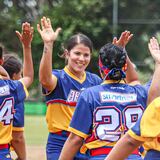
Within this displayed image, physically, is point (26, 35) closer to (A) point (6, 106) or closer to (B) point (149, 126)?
(A) point (6, 106)

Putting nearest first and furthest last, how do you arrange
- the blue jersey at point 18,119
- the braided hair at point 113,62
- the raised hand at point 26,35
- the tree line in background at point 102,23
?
the braided hair at point 113,62 → the raised hand at point 26,35 → the blue jersey at point 18,119 → the tree line in background at point 102,23

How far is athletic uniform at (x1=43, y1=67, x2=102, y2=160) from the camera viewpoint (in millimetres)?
5688

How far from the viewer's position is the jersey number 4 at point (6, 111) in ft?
15.9

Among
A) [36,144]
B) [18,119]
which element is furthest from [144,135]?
[36,144]

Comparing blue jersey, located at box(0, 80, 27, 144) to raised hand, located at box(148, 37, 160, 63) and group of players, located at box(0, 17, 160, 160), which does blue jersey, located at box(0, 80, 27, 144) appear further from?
raised hand, located at box(148, 37, 160, 63)

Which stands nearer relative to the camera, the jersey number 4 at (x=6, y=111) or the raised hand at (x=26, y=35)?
the jersey number 4 at (x=6, y=111)

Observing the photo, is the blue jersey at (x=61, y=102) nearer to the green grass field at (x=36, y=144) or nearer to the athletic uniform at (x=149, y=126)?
the athletic uniform at (x=149, y=126)

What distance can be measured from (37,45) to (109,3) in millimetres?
4879

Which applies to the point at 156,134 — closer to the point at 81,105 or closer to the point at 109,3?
the point at 81,105

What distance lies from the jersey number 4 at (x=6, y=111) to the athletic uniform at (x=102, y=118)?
78 centimetres

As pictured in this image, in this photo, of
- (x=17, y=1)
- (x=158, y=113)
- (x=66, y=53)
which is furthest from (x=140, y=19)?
(x=158, y=113)

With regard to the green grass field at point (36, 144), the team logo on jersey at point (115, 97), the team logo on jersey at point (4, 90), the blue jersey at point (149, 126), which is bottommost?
the green grass field at point (36, 144)

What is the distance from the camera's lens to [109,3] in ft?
108

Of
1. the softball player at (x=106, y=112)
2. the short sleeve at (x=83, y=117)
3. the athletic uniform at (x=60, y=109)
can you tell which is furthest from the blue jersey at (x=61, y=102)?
the short sleeve at (x=83, y=117)
